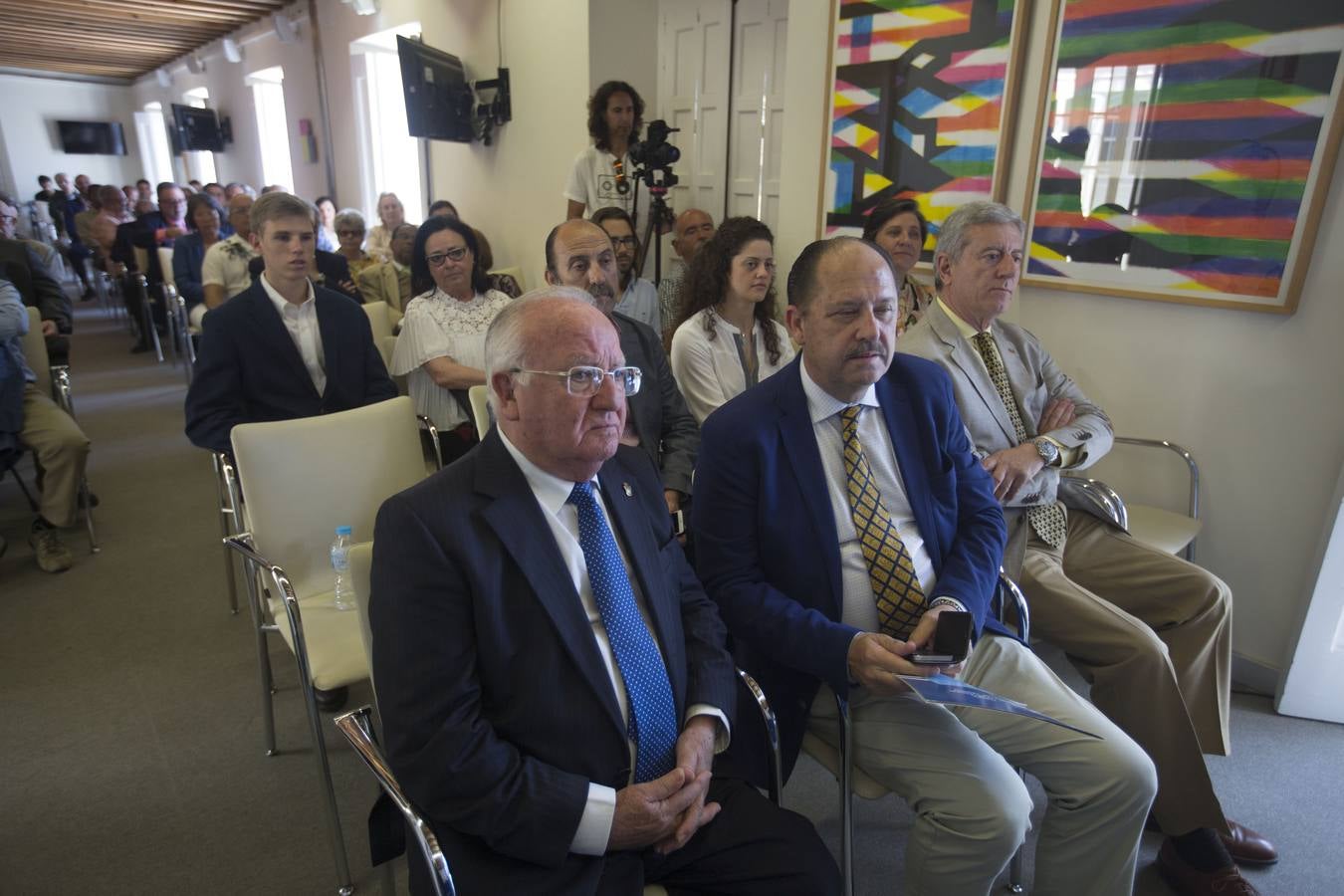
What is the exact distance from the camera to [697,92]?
479 cm

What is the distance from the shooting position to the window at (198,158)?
1267 cm

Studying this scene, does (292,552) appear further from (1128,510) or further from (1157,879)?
(1128,510)

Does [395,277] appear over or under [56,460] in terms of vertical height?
over

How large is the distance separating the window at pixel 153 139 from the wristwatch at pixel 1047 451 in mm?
18053

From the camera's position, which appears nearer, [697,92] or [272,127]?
[697,92]

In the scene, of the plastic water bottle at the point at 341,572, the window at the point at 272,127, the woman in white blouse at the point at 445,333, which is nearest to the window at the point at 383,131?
the window at the point at 272,127

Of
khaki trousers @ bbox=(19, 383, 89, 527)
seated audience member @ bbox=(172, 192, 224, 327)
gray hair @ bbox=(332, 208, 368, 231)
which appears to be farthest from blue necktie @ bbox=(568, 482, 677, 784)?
seated audience member @ bbox=(172, 192, 224, 327)

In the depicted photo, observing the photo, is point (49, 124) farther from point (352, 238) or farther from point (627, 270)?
point (627, 270)

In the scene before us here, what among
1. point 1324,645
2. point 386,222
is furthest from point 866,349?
point 386,222

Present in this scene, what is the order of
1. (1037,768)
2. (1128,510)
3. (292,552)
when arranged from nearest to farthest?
(1037,768) < (292,552) < (1128,510)

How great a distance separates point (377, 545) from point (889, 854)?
1.50 meters

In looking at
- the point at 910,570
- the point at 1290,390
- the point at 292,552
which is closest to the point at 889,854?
the point at 910,570

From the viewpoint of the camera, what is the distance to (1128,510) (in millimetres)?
2598

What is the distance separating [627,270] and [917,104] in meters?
1.39
